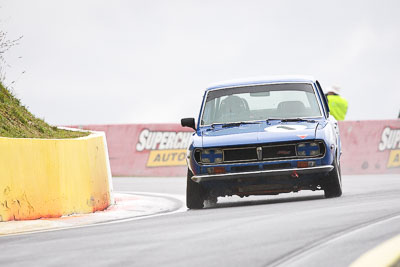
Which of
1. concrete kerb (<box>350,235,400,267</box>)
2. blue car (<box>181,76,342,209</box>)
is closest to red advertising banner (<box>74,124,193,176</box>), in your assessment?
blue car (<box>181,76,342,209</box>)

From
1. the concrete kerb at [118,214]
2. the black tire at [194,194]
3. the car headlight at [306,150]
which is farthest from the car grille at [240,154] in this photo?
the concrete kerb at [118,214]

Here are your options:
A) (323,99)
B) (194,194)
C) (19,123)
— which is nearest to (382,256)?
(194,194)

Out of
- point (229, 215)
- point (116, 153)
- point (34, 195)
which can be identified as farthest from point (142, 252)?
point (116, 153)

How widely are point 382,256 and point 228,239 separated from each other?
1588 millimetres

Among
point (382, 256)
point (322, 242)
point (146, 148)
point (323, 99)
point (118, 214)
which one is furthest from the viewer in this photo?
point (146, 148)

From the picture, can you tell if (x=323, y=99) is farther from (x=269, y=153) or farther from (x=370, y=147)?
(x=370, y=147)

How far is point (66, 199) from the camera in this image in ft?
36.6

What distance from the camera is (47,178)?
1080cm

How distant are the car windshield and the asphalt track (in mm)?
2093

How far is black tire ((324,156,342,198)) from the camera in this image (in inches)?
435

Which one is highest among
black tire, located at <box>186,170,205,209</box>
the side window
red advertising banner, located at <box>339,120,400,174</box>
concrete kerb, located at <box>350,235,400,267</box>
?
the side window

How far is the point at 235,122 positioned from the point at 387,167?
43.6 ft

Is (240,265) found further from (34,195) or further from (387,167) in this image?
(387,167)

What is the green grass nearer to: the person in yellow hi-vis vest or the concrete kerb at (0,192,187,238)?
the concrete kerb at (0,192,187,238)
